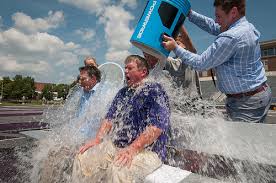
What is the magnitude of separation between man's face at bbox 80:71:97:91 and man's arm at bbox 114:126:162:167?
197cm

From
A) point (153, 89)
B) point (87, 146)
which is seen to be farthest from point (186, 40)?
point (87, 146)

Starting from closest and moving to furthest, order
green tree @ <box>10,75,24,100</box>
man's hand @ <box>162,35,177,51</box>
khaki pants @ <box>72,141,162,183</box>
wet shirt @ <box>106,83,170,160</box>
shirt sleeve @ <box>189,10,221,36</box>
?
khaki pants @ <box>72,141,162,183</box> < wet shirt @ <box>106,83,170,160</box> < man's hand @ <box>162,35,177,51</box> < shirt sleeve @ <box>189,10,221,36</box> < green tree @ <box>10,75,24,100</box>

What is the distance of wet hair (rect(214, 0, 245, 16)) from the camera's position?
8.95 ft

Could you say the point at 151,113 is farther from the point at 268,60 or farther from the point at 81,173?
the point at 268,60

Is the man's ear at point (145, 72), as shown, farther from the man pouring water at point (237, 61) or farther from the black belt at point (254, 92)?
the black belt at point (254, 92)

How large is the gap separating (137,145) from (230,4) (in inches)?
58.9

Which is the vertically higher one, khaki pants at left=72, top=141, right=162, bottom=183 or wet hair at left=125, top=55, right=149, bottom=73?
wet hair at left=125, top=55, right=149, bottom=73

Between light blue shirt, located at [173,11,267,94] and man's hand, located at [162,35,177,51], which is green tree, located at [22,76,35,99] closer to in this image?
man's hand, located at [162,35,177,51]

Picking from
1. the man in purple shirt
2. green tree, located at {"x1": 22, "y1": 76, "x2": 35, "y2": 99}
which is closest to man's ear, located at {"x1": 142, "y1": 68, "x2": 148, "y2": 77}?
the man in purple shirt

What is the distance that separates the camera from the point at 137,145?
102 inches

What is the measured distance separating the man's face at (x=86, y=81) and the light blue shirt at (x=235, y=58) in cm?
189

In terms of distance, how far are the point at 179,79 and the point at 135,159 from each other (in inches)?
63.8

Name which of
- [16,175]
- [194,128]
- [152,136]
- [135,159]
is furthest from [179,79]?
[16,175]

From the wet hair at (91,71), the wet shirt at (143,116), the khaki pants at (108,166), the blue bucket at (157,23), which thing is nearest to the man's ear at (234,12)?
the blue bucket at (157,23)
